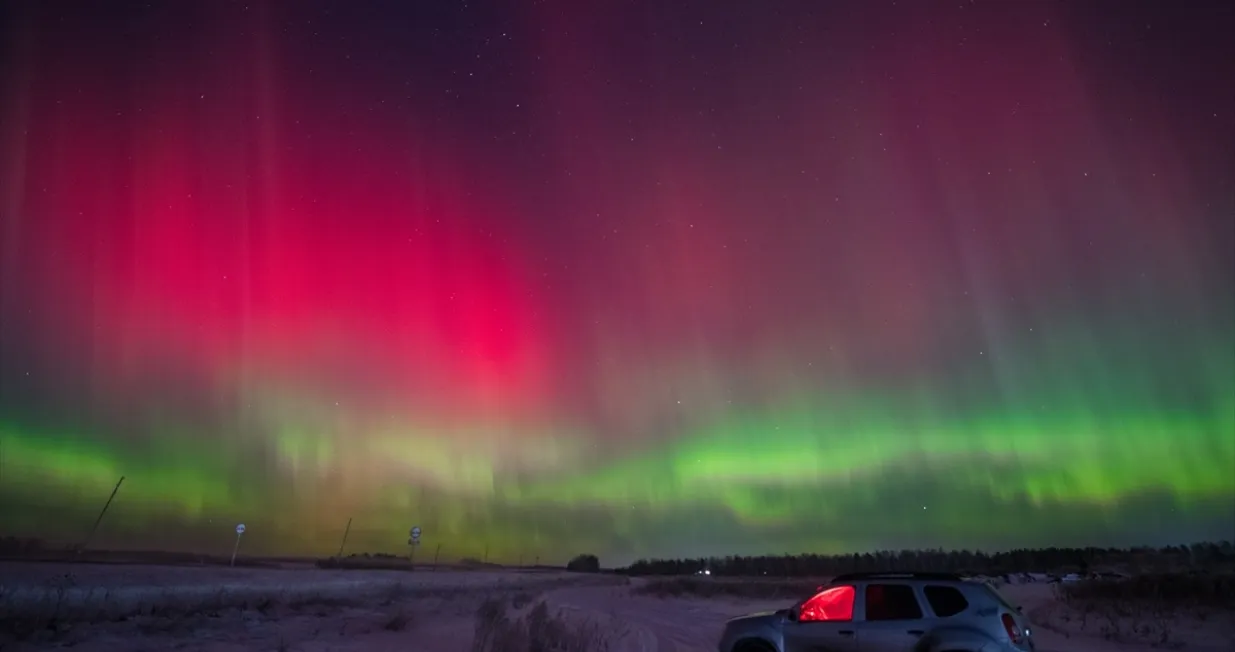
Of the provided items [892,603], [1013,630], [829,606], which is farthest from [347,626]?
[1013,630]

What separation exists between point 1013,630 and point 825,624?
2.60 m

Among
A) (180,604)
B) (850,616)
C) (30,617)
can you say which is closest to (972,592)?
(850,616)

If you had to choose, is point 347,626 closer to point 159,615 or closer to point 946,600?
point 159,615

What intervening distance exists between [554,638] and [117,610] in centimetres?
1437

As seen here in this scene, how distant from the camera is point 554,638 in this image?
18859 millimetres

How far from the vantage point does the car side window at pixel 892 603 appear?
10.9 metres

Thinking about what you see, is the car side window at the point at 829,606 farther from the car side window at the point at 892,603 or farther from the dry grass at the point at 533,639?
the dry grass at the point at 533,639

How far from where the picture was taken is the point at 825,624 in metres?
11.6

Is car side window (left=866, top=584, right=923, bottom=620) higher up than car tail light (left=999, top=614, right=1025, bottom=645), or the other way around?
car side window (left=866, top=584, right=923, bottom=620)

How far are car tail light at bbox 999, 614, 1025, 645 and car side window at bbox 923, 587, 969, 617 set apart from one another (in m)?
0.50

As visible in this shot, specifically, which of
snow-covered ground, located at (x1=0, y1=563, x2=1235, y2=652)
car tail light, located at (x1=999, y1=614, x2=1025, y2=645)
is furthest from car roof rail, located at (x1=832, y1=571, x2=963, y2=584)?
snow-covered ground, located at (x1=0, y1=563, x2=1235, y2=652)

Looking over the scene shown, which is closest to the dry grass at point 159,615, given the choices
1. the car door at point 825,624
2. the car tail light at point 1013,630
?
the car door at point 825,624

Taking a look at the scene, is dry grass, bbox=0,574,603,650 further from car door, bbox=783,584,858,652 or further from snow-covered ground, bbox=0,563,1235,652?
car door, bbox=783,584,858,652

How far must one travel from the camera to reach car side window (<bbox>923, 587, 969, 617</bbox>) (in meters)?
10.6
